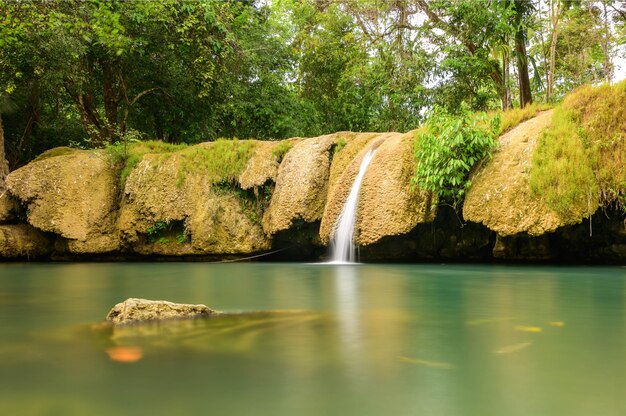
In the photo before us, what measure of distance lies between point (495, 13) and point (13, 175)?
40.8ft

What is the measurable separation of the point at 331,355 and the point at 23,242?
1136 cm

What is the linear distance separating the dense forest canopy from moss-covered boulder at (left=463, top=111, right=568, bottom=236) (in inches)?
221

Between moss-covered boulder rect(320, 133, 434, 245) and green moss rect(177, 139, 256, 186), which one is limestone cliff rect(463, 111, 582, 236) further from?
green moss rect(177, 139, 256, 186)

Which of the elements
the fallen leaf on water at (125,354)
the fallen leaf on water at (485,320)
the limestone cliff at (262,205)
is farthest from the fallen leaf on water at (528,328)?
the limestone cliff at (262,205)

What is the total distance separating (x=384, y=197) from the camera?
968 cm

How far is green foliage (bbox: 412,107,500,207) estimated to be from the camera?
29.3ft

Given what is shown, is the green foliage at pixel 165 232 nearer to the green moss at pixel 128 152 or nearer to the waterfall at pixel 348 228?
the green moss at pixel 128 152

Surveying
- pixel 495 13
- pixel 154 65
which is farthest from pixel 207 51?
pixel 495 13

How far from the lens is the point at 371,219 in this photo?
383 inches

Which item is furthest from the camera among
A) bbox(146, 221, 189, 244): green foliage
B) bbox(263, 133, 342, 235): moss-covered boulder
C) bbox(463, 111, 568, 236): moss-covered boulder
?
bbox(146, 221, 189, 244): green foliage

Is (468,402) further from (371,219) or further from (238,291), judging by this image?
(371,219)

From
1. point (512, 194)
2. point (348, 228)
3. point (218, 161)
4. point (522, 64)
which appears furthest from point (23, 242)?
point (522, 64)

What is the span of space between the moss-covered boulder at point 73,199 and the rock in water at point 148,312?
8.64 meters

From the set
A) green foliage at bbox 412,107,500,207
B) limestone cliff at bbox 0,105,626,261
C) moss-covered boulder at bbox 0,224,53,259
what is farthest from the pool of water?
moss-covered boulder at bbox 0,224,53,259
